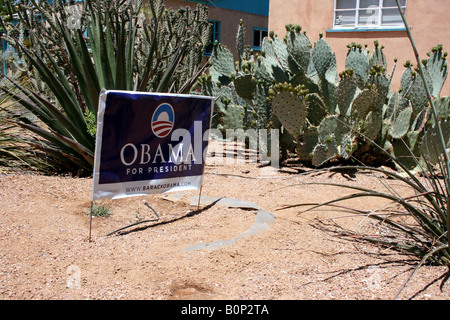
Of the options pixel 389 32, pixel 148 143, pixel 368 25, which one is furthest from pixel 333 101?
pixel 368 25

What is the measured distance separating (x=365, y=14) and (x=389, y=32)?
882mm

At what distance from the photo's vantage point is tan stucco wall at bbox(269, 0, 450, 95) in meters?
10.6

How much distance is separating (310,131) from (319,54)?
1134 millimetres

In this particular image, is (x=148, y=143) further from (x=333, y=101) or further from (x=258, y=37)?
(x=258, y=37)

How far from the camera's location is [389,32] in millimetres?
11203

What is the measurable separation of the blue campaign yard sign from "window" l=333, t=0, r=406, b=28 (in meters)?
7.84

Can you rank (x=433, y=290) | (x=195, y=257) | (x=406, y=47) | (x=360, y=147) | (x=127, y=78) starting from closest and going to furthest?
(x=433, y=290), (x=195, y=257), (x=127, y=78), (x=360, y=147), (x=406, y=47)

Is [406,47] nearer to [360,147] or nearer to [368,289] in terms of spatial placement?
[360,147]

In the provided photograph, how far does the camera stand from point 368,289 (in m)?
3.27

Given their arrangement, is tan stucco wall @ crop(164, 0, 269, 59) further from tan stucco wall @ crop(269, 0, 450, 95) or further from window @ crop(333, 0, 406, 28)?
window @ crop(333, 0, 406, 28)

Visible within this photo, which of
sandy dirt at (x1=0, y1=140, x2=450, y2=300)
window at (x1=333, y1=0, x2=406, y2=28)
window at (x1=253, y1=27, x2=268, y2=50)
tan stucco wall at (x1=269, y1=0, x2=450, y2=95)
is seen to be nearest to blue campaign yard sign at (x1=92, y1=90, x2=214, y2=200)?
sandy dirt at (x1=0, y1=140, x2=450, y2=300)

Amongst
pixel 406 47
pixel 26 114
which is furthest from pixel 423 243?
pixel 406 47

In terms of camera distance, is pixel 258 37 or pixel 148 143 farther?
pixel 258 37

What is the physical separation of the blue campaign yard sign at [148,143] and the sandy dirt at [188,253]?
0.37 meters
